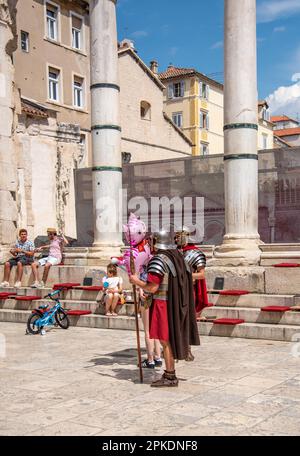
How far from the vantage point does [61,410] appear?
20.4 feet

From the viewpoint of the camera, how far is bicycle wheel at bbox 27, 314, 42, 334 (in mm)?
11664

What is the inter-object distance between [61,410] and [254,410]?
194cm

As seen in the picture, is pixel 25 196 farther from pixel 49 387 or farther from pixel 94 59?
pixel 49 387

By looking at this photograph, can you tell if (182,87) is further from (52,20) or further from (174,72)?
(52,20)

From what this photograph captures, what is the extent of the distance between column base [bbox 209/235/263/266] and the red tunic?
231 inches

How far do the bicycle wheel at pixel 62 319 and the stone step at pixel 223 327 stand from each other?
17.6 inches

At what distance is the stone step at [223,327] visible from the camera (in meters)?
10.2

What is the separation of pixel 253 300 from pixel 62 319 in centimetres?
381

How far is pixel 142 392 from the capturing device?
22.9 ft

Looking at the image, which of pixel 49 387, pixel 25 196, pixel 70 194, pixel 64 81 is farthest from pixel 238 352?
pixel 64 81

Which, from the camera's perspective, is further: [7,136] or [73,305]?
[7,136]

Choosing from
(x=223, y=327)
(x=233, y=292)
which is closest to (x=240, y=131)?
(x=233, y=292)

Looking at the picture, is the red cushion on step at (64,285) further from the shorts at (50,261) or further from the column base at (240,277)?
the column base at (240,277)

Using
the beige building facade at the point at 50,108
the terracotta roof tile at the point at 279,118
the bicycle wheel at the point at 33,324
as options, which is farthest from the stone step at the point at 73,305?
the terracotta roof tile at the point at 279,118
